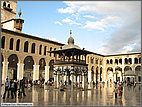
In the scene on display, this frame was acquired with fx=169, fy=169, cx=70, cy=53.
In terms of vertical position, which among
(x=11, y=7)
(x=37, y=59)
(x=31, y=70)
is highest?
(x=11, y=7)

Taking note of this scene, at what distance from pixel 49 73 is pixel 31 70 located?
4.38 m

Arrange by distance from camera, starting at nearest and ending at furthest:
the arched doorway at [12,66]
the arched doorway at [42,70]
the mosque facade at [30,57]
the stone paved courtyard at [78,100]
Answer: the stone paved courtyard at [78,100] < the mosque facade at [30,57] < the arched doorway at [12,66] < the arched doorway at [42,70]

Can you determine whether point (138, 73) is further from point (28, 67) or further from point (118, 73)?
point (28, 67)

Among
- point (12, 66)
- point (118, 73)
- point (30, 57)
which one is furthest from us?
point (118, 73)

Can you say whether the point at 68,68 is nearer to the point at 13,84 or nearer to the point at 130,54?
the point at 13,84

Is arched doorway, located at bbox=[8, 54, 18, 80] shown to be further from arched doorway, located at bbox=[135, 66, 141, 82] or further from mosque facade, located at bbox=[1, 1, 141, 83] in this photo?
arched doorway, located at bbox=[135, 66, 141, 82]

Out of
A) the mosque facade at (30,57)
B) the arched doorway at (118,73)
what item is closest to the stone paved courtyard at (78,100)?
the mosque facade at (30,57)

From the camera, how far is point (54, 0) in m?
11.2

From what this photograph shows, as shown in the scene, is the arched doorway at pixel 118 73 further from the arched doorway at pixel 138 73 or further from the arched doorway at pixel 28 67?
the arched doorway at pixel 28 67

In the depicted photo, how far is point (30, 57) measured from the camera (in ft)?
116

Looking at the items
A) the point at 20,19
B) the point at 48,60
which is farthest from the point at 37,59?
the point at 20,19

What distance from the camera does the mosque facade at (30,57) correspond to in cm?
2917

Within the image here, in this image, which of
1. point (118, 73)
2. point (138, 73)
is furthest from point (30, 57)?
point (138, 73)

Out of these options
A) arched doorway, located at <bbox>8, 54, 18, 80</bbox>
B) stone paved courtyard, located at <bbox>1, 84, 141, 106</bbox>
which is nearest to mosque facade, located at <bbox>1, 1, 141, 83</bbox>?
arched doorway, located at <bbox>8, 54, 18, 80</bbox>
